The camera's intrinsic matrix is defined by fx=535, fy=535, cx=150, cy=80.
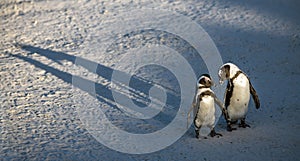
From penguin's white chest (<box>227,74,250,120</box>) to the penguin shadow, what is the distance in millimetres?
696

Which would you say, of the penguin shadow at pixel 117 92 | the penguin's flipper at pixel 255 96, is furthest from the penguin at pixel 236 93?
the penguin shadow at pixel 117 92

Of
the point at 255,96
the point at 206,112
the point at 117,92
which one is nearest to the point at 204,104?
the point at 206,112

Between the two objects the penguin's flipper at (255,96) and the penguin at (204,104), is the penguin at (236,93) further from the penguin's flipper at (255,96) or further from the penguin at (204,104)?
the penguin at (204,104)

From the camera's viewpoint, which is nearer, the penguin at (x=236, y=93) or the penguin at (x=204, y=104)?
the penguin at (x=204, y=104)

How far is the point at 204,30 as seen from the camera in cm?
809

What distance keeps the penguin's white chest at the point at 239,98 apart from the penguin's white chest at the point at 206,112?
0.32 metres

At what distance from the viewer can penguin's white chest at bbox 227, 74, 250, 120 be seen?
5.61m

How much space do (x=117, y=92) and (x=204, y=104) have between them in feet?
4.90

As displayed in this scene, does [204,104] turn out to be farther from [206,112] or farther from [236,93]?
[236,93]

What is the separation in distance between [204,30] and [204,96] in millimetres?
2890

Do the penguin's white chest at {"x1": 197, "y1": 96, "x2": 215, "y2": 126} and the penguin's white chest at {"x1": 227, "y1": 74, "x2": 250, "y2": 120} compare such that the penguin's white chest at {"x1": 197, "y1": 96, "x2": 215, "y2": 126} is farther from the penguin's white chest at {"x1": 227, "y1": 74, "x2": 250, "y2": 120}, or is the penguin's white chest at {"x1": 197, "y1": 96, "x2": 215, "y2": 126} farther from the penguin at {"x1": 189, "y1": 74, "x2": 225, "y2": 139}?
the penguin's white chest at {"x1": 227, "y1": 74, "x2": 250, "y2": 120}

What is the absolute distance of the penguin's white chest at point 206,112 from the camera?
537 centimetres

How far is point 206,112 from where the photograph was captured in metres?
5.41

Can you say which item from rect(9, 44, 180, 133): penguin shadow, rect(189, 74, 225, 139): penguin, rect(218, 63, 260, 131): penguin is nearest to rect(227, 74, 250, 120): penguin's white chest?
rect(218, 63, 260, 131): penguin
